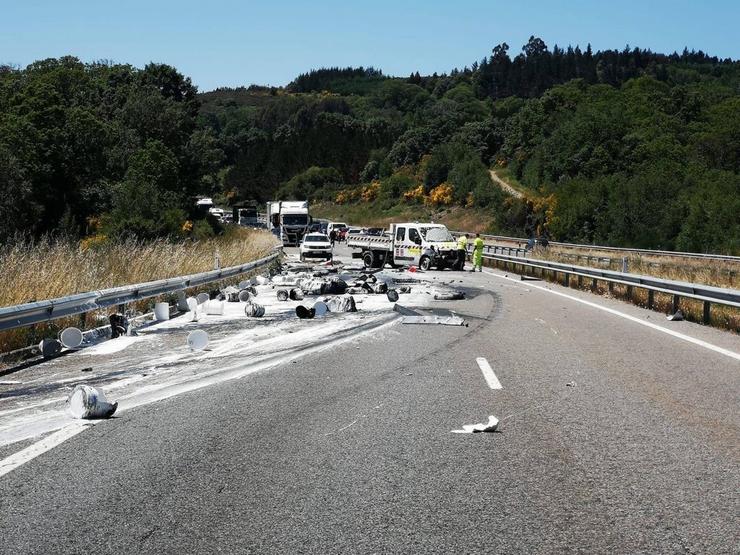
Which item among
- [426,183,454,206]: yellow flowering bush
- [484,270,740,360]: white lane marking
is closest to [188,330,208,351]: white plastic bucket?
[484,270,740,360]: white lane marking

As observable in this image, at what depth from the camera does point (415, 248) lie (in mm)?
36062

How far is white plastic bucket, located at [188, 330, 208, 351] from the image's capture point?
1164 cm

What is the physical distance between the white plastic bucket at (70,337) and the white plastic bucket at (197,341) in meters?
1.43

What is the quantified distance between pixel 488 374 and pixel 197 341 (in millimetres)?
4219

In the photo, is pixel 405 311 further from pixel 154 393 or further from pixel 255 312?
pixel 154 393

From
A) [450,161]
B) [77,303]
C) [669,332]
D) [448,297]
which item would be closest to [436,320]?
[669,332]

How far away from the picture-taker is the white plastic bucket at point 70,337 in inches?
442

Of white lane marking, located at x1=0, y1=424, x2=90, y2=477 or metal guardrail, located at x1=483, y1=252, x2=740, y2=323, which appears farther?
metal guardrail, located at x1=483, y1=252, x2=740, y2=323

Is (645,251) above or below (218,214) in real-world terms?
above

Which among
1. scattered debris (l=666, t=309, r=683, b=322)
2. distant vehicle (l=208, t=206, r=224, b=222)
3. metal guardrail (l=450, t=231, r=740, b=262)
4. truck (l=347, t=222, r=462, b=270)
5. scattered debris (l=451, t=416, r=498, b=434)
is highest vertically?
scattered debris (l=451, t=416, r=498, b=434)

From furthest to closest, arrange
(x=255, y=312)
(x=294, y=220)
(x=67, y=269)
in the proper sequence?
1. (x=294, y=220)
2. (x=255, y=312)
3. (x=67, y=269)

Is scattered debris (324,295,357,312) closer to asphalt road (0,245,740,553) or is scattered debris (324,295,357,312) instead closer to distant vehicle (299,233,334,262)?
asphalt road (0,245,740,553)

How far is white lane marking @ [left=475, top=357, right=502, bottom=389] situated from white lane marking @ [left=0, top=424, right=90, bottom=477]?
4.06 meters

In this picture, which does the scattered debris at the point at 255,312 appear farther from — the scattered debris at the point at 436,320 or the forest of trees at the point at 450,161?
the forest of trees at the point at 450,161
